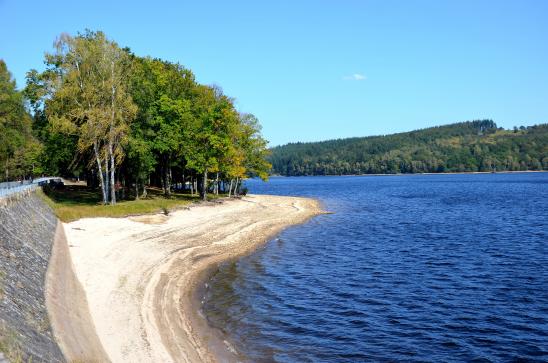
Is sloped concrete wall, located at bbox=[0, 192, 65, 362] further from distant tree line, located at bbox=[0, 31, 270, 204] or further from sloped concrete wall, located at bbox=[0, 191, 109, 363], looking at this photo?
distant tree line, located at bbox=[0, 31, 270, 204]

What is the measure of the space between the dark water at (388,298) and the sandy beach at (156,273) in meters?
1.66

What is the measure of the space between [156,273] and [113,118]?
26252mm

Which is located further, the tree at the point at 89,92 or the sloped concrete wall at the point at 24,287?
the tree at the point at 89,92

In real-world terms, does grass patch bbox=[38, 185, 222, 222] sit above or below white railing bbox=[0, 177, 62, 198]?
below

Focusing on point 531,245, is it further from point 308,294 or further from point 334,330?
point 334,330

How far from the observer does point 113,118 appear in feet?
160

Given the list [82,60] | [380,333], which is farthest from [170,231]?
[380,333]

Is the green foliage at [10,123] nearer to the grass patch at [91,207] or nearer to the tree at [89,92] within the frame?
the grass patch at [91,207]

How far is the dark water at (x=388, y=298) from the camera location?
19219 mm

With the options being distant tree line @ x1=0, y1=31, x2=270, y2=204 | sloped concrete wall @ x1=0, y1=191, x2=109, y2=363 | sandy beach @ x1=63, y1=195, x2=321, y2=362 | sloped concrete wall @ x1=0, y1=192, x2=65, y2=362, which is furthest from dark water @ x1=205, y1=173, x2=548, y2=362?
distant tree line @ x1=0, y1=31, x2=270, y2=204

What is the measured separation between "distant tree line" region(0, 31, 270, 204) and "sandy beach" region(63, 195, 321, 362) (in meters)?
10.6

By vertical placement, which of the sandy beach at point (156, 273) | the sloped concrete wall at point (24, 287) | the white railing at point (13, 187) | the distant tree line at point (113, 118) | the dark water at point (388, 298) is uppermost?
the distant tree line at point (113, 118)

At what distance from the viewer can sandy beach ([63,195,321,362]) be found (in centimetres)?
1795

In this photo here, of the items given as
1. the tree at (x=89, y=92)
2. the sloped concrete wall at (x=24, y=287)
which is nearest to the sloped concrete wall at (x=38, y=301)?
the sloped concrete wall at (x=24, y=287)
